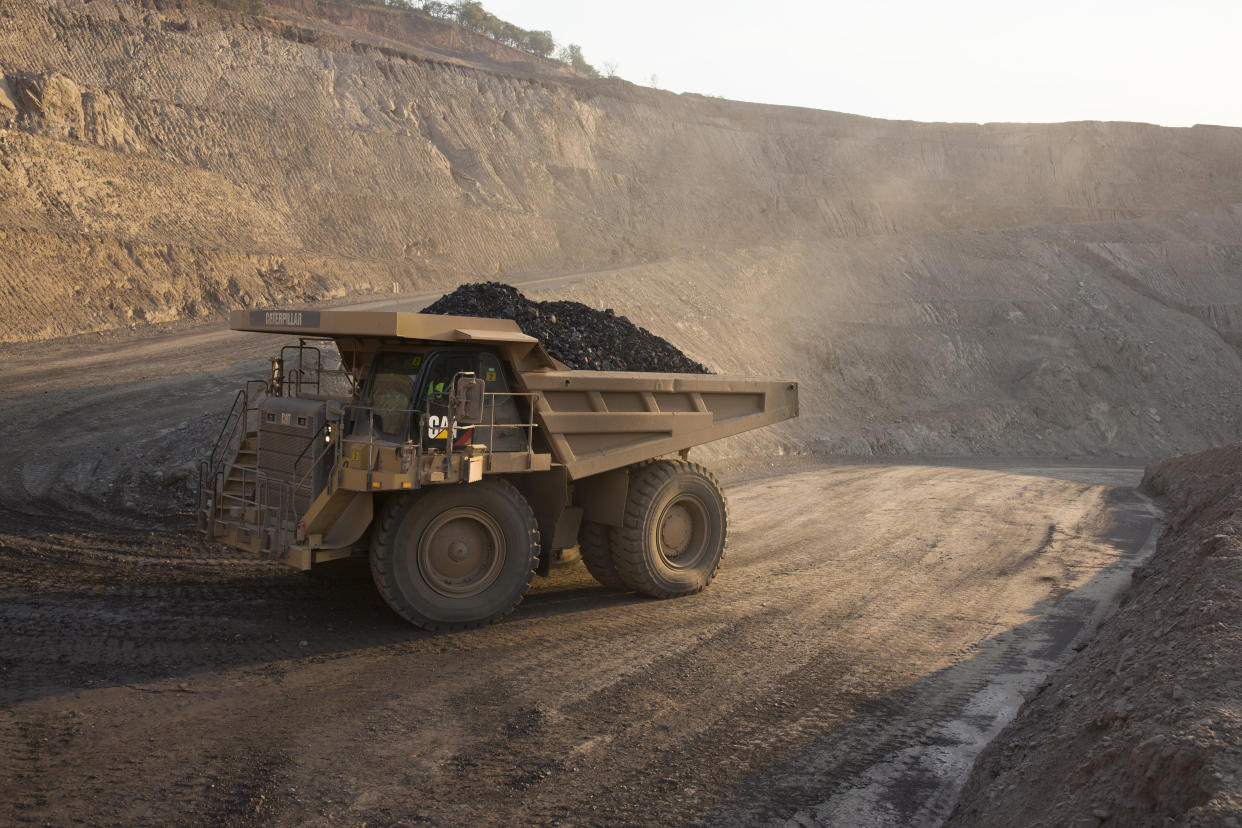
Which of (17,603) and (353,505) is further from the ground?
(353,505)

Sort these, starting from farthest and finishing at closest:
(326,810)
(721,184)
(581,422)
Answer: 1. (721,184)
2. (581,422)
3. (326,810)

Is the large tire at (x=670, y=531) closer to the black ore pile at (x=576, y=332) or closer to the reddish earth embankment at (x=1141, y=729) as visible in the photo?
the black ore pile at (x=576, y=332)

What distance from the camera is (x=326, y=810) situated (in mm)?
4812

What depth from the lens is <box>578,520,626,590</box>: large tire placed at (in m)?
9.23

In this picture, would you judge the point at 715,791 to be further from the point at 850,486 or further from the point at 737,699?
the point at 850,486

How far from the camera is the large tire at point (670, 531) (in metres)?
9.07

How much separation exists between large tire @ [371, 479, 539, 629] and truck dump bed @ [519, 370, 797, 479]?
2.46ft

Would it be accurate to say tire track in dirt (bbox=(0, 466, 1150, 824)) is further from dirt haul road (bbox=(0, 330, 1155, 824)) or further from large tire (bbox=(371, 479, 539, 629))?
large tire (bbox=(371, 479, 539, 629))

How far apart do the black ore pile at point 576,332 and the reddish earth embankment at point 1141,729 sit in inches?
189

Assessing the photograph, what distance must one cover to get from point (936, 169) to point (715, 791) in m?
48.9

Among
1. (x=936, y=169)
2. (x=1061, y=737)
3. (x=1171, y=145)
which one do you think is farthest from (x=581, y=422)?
(x=1171, y=145)

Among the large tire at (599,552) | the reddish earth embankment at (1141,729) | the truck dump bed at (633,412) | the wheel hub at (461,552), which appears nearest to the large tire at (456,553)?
the wheel hub at (461,552)

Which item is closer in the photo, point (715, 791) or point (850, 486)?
point (715, 791)

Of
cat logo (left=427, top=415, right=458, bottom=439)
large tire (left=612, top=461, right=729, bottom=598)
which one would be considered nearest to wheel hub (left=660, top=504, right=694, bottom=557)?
large tire (left=612, top=461, right=729, bottom=598)
